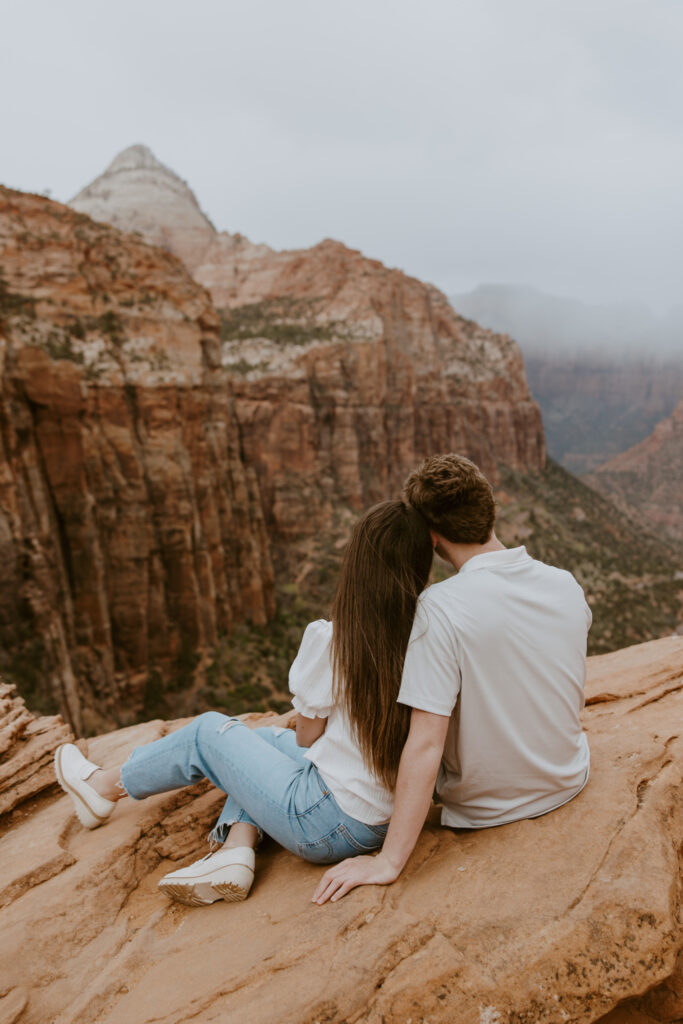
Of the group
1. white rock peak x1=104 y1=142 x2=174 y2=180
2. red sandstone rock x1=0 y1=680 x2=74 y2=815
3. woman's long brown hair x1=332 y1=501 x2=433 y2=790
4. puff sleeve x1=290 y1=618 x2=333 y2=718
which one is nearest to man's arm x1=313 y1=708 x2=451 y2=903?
woman's long brown hair x1=332 y1=501 x2=433 y2=790

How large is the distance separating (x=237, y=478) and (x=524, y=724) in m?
24.5

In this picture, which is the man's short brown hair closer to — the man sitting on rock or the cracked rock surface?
the man sitting on rock

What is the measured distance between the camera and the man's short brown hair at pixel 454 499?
2.46 m

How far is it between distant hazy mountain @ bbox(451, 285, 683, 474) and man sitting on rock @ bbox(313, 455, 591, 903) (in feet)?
457

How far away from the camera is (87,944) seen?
9.50ft

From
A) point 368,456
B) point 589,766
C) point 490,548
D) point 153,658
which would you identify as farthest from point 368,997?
point 368,456

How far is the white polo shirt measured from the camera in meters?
2.41

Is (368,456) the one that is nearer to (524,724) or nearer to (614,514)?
(614,514)

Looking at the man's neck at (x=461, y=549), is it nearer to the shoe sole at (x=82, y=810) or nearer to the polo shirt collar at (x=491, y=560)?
the polo shirt collar at (x=491, y=560)

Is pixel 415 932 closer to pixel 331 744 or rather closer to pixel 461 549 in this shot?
pixel 331 744

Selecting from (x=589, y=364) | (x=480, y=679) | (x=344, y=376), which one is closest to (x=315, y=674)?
(x=480, y=679)

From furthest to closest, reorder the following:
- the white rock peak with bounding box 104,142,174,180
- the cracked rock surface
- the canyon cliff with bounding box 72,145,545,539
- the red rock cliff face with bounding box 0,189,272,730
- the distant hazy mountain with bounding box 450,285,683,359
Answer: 1. the distant hazy mountain with bounding box 450,285,683,359
2. the white rock peak with bounding box 104,142,174,180
3. the canyon cliff with bounding box 72,145,545,539
4. the red rock cliff face with bounding box 0,189,272,730
5. the cracked rock surface

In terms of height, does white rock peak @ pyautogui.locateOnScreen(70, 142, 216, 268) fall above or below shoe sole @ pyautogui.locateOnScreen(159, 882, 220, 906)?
above

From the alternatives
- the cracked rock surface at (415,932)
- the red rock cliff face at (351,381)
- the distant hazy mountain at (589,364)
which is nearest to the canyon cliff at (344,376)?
the red rock cliff face at (351,381)
